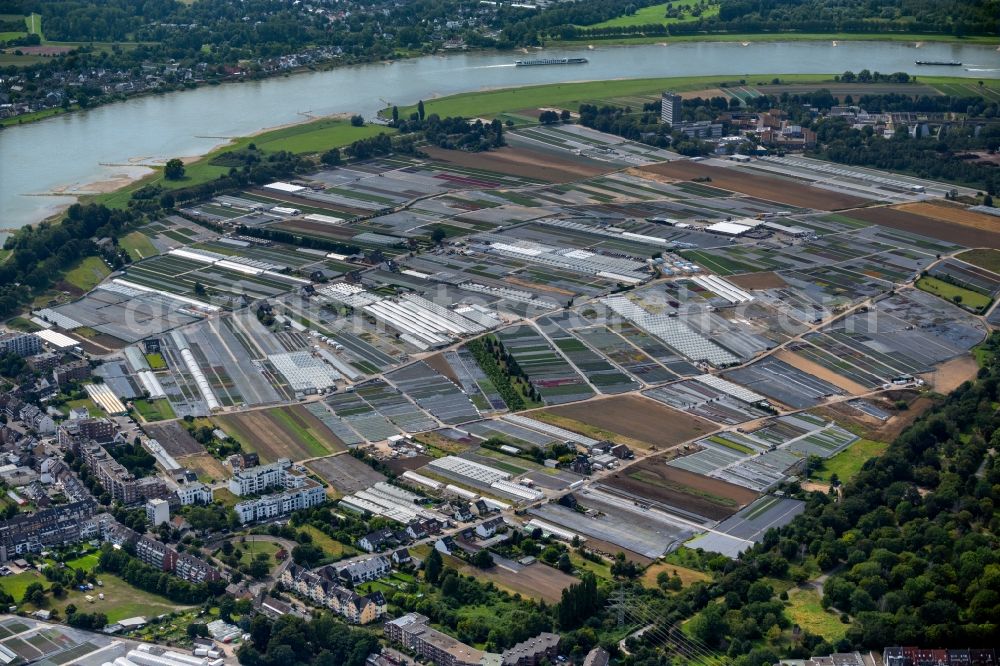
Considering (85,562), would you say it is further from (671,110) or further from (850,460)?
(671,110)

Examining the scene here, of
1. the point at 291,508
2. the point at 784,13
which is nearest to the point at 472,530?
the point at 291,508

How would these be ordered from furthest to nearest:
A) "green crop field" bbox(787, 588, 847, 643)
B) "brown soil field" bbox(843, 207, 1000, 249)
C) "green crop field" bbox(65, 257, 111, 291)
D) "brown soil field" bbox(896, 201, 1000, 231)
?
"brown soil field" bbox(896, 201, 1000, 231) → "brown soil field" bbox(843, 207, 1000, 249) → "green crop field" bbox(65, 257, 111, 291) → "green crop field" bbox(787, 588, 847, 643)

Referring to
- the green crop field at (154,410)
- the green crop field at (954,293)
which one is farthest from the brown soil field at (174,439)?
the green crop field at (954,293)

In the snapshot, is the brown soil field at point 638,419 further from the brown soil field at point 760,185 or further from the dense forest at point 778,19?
the dense forest at point 778,19

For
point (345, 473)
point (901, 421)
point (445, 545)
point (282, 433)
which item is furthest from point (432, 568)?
point (901, 421)

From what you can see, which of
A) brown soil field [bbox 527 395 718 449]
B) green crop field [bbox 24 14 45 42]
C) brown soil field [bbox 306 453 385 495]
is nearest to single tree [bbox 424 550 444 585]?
brown soil field [bbox 306 453 385 495]

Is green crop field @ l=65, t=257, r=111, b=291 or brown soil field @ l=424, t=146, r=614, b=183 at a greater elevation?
brown soil field @ l=424, t=146, r=614, b=183

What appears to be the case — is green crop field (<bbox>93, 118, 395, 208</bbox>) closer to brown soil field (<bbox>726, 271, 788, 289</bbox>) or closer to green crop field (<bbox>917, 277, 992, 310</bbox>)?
brown soil field (<bbox>726, 271, 788, 289</bbox>)

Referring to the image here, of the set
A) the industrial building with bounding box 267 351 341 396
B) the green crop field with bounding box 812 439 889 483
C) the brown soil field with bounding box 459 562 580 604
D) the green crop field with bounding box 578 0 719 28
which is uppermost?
the green crop field with bounding box 578 0 719 28
